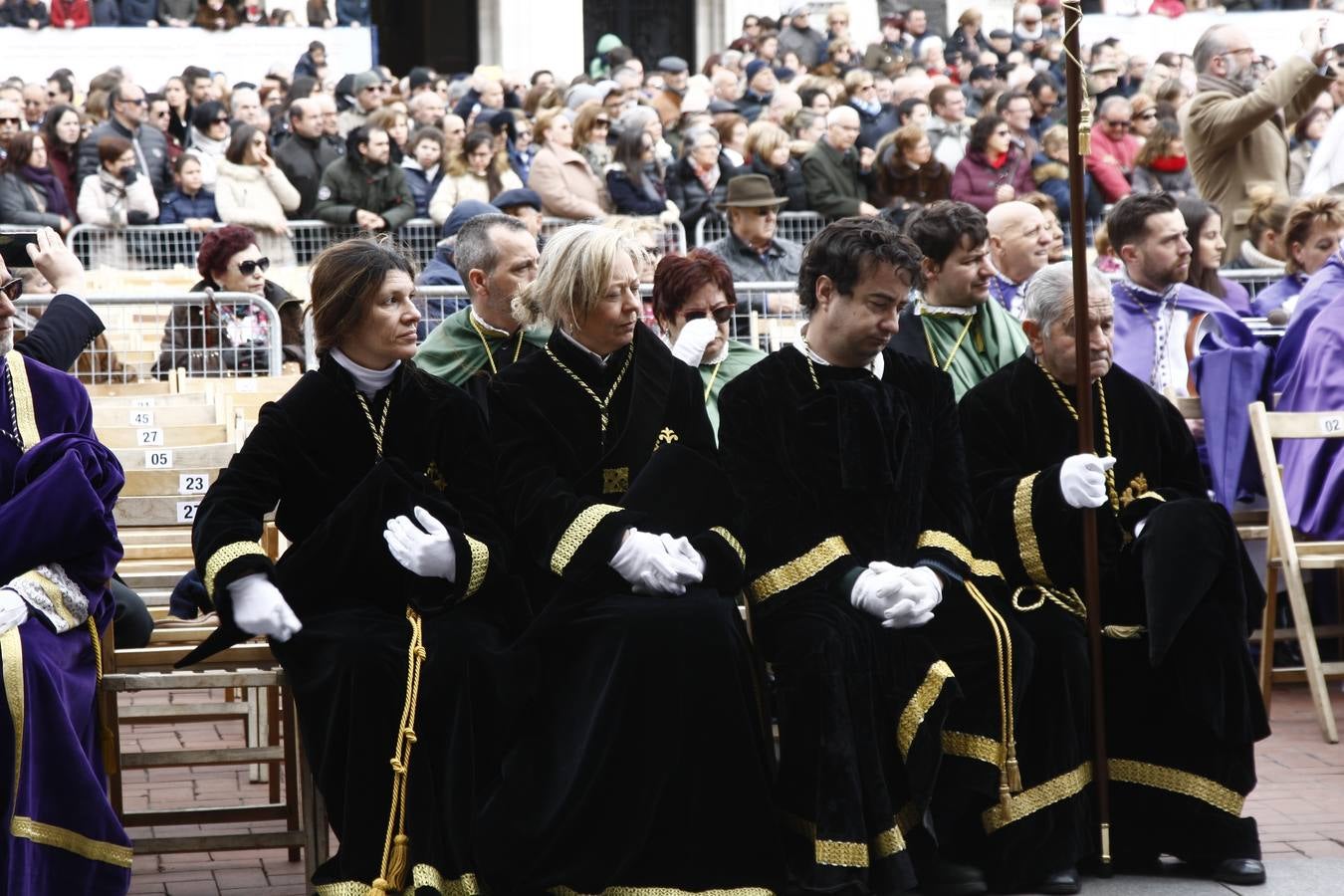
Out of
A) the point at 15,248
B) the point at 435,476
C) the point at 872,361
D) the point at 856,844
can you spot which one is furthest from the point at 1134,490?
the point at 15,248

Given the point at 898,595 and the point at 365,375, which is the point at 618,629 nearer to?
the point at 898,595

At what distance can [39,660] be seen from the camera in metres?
4.93

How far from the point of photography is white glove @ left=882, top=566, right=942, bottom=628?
541cm

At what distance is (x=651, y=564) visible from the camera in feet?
17.4

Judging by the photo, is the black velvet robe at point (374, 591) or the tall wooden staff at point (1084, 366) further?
the tall wooden staff at point (1084, 366)

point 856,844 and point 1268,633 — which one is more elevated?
point 856,844

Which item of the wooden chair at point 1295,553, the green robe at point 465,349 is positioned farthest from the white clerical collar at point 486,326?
the wooden chair at point 1295,553

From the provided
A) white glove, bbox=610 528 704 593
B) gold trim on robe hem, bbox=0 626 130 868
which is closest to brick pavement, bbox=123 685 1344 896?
gold trim on robe hem, bbox=0 626 130 868

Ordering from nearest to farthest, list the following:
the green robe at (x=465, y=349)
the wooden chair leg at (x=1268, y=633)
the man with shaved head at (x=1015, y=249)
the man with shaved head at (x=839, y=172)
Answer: the green robe at (x=465, y=349) → the wooden chair leg at (x=1268, y=633) → the man with shaved head at (x=1015, y=249) → the man with shaved head at (x=839, y=172)

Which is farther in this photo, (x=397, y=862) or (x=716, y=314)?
(x=716, y=314)

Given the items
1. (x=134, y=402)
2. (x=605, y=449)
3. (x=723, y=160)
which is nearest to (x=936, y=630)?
(x=605, y=449)

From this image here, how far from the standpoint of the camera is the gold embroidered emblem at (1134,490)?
6027mm

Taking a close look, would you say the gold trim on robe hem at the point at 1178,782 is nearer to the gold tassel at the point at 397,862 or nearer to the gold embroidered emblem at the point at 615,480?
the gold embroidered emblem at the point at 615,480

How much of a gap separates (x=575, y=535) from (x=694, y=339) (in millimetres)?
1685
